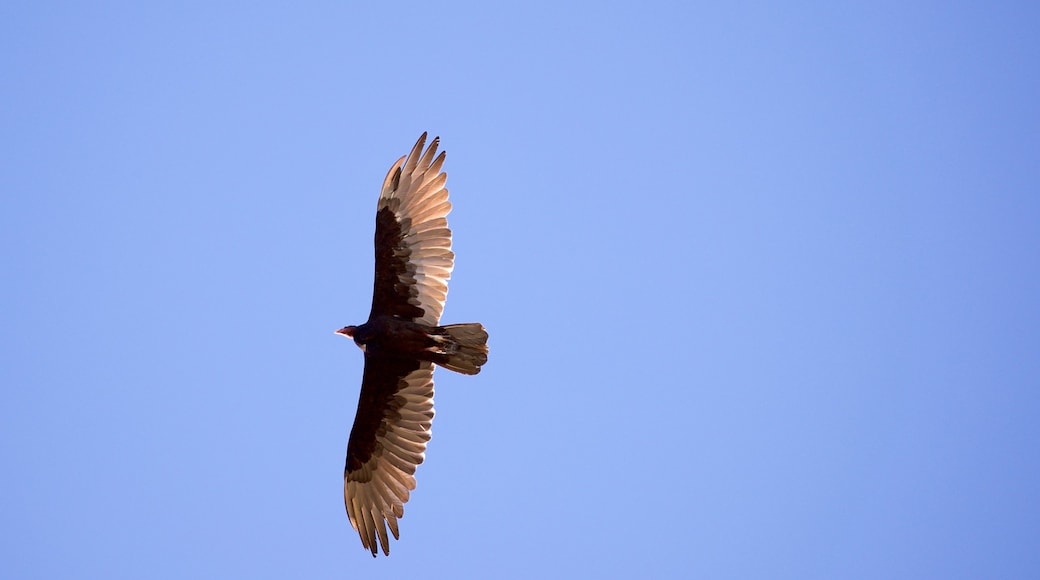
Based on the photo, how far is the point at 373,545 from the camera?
467 inches

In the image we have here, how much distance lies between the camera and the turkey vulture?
37.6ft

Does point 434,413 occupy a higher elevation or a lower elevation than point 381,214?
lower

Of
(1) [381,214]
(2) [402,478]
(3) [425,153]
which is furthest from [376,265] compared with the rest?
(2) [402,478]

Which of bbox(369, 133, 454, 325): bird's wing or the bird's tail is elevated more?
bbox(369, 133, 454, 325): bird's wing

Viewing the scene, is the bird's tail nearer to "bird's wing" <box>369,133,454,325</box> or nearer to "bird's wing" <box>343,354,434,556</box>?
"bird's wing" <box>369,133,454,325</box>

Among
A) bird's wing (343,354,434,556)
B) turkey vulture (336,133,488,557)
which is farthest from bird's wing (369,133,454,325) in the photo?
bird's wing (343,354,434,556)

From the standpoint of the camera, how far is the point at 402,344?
11516 mm

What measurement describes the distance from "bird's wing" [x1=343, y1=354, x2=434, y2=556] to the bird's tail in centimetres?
61

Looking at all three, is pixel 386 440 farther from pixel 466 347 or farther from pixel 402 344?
pixel 466 347

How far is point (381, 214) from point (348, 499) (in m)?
3.40

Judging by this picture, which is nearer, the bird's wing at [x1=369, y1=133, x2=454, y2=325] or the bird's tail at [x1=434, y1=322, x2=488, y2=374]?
the bird's tail at [x1=434, y1=322, x2=488, y2=374]

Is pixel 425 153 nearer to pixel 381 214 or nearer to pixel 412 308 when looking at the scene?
pixel 381 214

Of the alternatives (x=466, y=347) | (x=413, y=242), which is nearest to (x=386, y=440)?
(x=466, y=347)

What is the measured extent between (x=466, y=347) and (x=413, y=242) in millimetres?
1347
